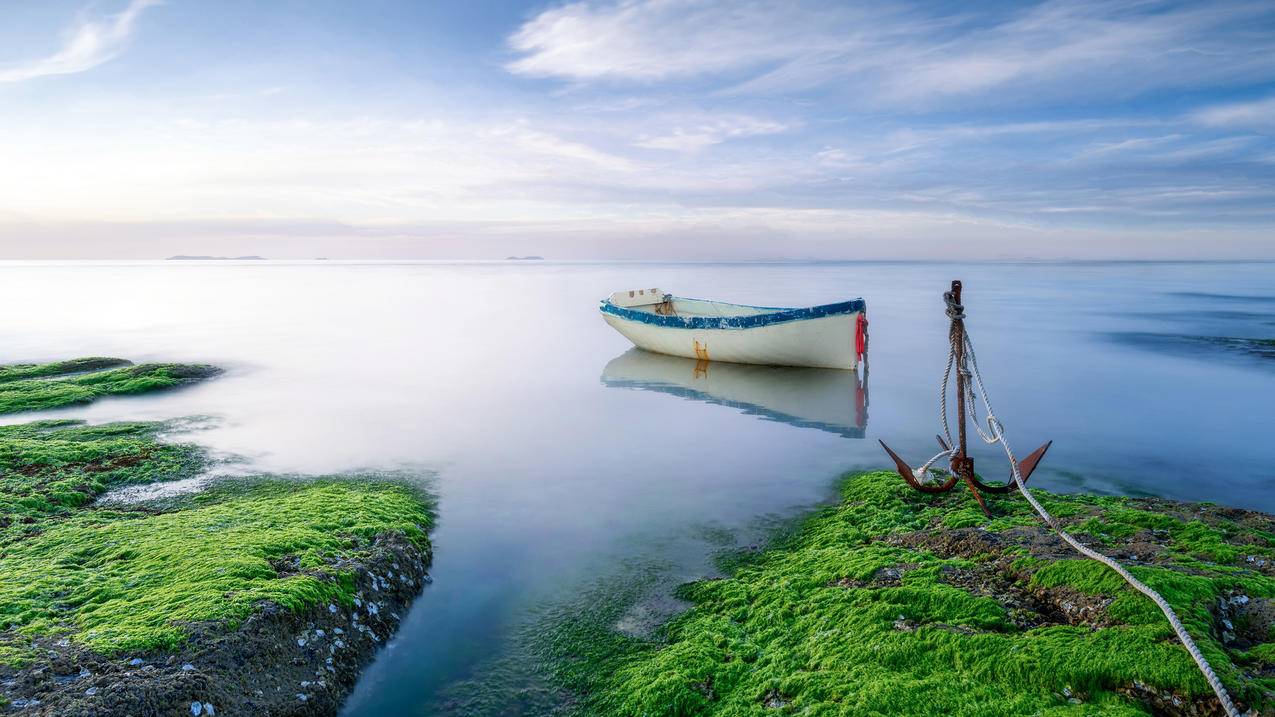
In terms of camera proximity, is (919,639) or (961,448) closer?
(919,639)

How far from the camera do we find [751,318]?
19.2 meters

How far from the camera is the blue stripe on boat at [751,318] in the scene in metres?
18.1

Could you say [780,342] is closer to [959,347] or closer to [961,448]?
[961,448]

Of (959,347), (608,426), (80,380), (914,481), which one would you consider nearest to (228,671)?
(914,481)

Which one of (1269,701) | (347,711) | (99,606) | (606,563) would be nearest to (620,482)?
(606,563)

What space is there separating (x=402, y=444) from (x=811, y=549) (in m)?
8.47

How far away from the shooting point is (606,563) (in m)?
7.82

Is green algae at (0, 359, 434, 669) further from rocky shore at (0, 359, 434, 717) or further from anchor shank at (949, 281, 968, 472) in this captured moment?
anchor shank at (949, 281, 968, 472)

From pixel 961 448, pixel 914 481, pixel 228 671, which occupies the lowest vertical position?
pixel 228 671

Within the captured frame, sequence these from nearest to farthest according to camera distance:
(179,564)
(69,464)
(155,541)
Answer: (179,564) → (155,541) → (69,464)

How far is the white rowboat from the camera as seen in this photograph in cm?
1833

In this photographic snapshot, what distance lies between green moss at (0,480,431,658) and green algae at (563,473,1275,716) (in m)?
2.74

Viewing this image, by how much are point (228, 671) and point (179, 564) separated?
220 centimetres

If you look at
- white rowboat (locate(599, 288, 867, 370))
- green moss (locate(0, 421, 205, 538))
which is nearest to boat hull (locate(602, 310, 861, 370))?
white rowboat (locate(599, 288, 867, 370))
